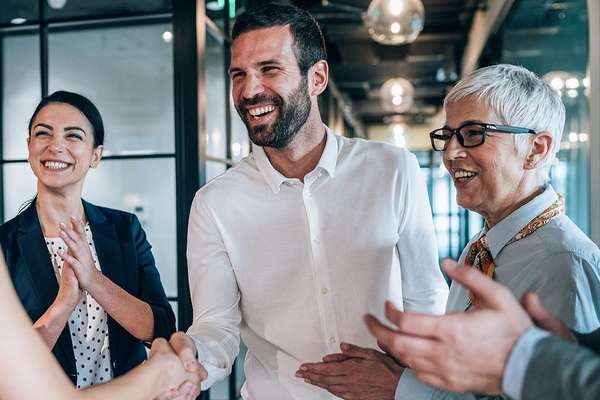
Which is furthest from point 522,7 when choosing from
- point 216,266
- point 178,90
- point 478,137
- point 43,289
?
point 43,289

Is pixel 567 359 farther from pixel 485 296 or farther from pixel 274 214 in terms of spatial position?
pixel 274 214

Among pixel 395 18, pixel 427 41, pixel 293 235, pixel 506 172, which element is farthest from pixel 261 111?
pixel 427 41

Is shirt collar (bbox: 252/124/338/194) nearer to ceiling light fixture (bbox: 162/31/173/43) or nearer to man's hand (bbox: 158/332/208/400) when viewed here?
man's hand (bbox: 158/332/208/400)

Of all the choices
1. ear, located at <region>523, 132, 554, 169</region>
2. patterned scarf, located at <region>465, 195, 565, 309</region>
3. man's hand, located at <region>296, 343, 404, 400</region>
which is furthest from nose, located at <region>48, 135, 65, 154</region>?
ear, located at <region>523, 132, 554, 169</region>

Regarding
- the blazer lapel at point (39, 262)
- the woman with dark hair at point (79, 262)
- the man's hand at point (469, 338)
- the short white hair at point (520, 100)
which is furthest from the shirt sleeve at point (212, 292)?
the man's hand at point (469, 338)

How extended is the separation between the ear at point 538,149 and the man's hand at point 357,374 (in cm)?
62

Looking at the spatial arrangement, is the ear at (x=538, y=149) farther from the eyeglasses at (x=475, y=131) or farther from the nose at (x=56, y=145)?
the nose at (x=56, y=145)

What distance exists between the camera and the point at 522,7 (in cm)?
423

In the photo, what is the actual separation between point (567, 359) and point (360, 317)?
3.16ft

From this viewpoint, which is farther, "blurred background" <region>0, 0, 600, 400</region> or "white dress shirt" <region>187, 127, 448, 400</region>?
"blurred background" <region>0, 0, 600, 400</region>

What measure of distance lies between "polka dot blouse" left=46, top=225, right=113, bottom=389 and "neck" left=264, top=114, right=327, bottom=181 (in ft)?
2.35

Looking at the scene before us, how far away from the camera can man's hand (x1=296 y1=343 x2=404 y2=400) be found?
5.02ft

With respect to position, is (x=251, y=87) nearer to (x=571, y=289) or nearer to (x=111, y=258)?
(x=111, y=258)

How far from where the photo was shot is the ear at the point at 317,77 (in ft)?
6.16
